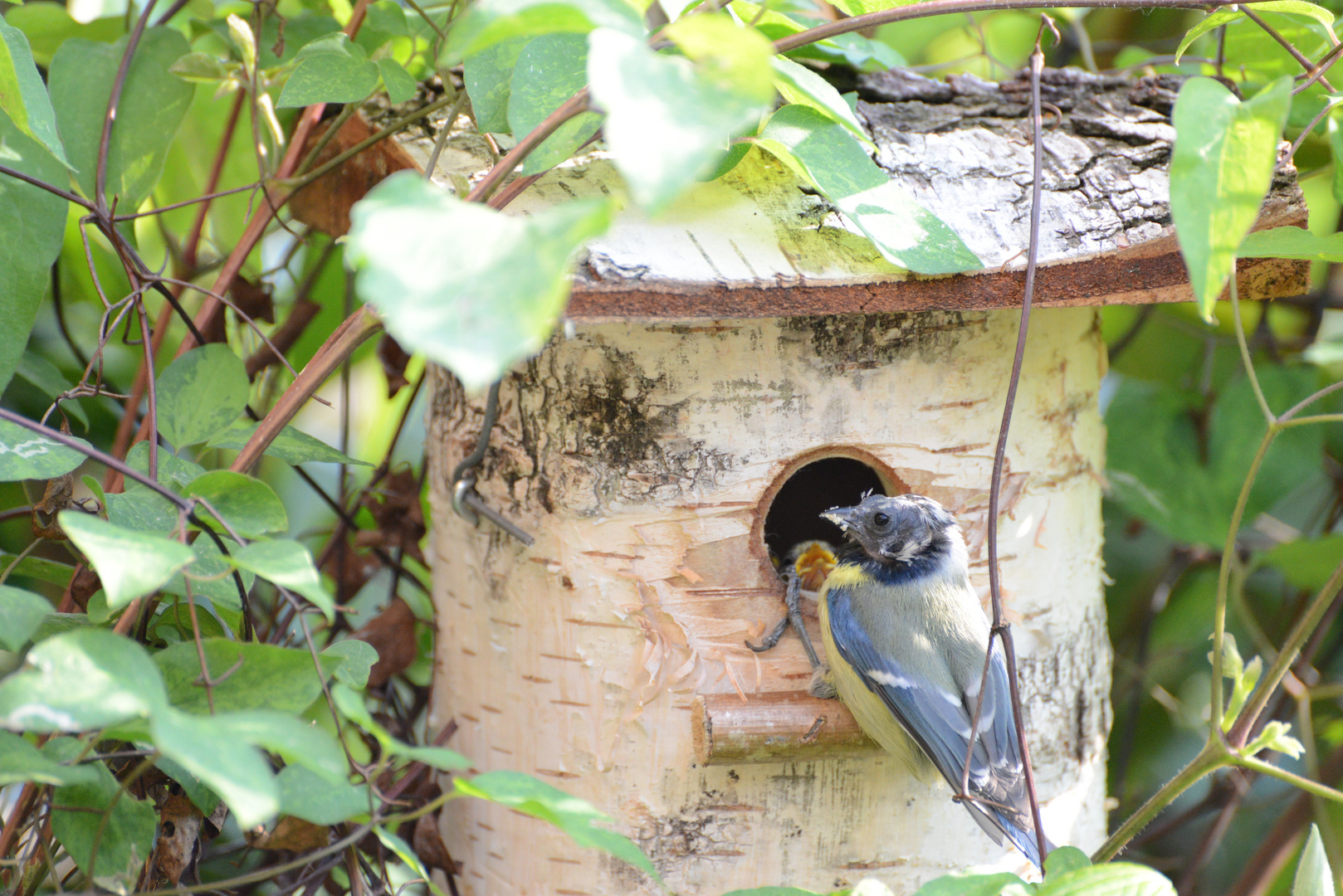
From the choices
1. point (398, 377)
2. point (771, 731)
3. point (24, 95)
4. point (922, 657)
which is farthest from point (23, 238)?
point (922, 657)

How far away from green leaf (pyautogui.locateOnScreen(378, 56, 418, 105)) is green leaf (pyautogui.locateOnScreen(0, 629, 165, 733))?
0.67 meters

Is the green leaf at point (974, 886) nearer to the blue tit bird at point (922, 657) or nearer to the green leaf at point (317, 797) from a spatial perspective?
the blue tit bird at point (922, 657)

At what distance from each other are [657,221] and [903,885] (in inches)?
35.4

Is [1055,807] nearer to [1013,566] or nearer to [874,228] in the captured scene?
[1013,566]

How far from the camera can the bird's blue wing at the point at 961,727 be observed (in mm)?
1224

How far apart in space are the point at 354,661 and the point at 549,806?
33 cm

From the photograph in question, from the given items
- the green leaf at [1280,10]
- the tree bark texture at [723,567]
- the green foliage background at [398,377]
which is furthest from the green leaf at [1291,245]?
the tree bark texture at [723,567]

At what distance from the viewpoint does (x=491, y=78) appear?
107cm

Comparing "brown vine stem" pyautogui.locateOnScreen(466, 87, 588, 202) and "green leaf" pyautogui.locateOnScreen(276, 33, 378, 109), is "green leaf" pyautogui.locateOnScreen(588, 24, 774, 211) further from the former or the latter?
"green leaf" pyautogui.locateOnScreen(276, 33, 378, 109)

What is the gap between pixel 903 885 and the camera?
1.37 meters

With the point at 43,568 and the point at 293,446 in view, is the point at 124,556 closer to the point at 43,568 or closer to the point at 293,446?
the point at 293,446

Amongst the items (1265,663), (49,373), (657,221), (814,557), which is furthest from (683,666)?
(1265,663)

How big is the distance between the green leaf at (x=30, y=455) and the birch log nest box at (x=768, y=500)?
1.67 ft

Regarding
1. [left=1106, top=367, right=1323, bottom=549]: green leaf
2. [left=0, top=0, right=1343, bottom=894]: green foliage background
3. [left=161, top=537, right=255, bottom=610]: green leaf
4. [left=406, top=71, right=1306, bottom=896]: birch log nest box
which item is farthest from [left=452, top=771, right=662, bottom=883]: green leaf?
[left=1106, top=367, right=1323, bottom=549]: green leaf
